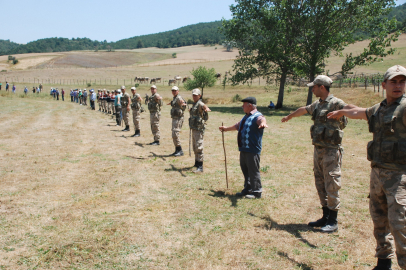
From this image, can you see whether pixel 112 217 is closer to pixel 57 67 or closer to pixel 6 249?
pixel 6 249

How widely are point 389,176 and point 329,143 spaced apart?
1405 mm

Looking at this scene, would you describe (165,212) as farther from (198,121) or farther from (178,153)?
(178,153)

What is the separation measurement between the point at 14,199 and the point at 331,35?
82.1ft

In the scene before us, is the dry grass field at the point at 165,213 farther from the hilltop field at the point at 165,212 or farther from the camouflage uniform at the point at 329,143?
the camouflage uniform at the point at 329,143

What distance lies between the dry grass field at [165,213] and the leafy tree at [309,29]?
16.3 meters

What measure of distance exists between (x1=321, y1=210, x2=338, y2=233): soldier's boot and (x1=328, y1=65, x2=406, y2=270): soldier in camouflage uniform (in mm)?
1287

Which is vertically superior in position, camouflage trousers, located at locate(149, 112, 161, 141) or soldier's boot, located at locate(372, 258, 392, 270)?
camouflage trousers, located at locate(149, 112, 161, 141)

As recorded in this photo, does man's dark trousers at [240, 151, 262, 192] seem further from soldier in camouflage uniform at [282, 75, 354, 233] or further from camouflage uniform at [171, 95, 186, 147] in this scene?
camouflage uniform at [171, 95, 186, 147]

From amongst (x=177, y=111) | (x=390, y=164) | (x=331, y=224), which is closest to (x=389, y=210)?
(x=390, y=164)

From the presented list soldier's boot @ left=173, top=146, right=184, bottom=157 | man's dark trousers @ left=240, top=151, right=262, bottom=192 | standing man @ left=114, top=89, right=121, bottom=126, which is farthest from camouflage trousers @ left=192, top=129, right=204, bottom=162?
standing man @ left=114, top=89, right=121, bottom=126

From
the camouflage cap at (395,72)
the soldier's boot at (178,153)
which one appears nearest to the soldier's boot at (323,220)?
the camouflage cap at (395,72)

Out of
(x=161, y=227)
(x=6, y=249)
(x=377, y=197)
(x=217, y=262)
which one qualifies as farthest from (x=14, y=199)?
(x=377, y=197)

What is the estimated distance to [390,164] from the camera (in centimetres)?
358

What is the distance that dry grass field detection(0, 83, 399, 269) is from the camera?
446 cm
